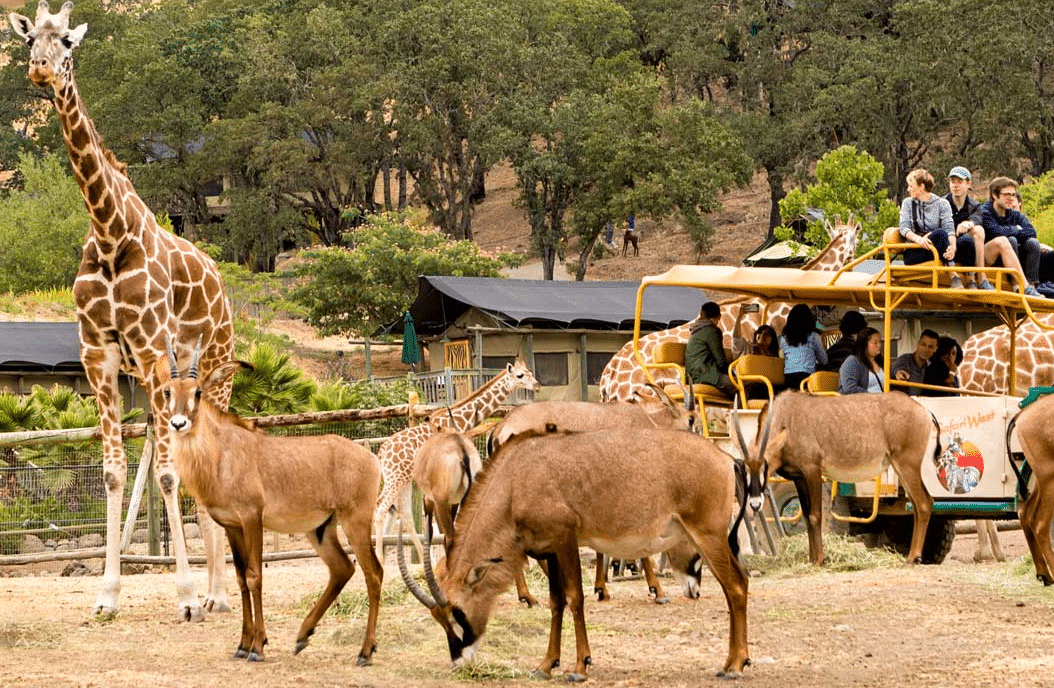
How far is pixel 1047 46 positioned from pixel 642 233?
22.3 m

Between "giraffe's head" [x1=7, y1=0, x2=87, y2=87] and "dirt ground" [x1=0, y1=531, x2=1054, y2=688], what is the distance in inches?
156

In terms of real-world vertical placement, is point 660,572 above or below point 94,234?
below

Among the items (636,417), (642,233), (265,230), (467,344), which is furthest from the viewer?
(642,233)

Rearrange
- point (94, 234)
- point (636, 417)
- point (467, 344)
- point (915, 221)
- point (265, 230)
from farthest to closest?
point (265, 230)
point (467, 344)
point (915, 221)
point (636, 417)
point (94, 234)

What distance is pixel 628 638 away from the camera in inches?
398

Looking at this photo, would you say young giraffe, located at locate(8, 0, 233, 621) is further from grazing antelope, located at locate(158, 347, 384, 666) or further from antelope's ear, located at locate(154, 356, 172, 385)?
grazing antelope, located at locate(158, 347, 384, 666)

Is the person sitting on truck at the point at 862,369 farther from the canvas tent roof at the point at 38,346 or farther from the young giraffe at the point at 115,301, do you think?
the canvas tent roof at the point at 38,346

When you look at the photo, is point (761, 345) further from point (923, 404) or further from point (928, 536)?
point (928, 536)

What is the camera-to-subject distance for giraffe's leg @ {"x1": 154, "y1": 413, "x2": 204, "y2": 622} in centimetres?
1121

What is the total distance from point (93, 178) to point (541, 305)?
2843 centimetres

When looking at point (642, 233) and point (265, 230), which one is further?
point (642, 233)

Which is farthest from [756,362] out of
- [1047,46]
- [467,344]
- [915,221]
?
[1047,46]

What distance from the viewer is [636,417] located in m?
12.9

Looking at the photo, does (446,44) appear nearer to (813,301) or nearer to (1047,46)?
(1047,46)
